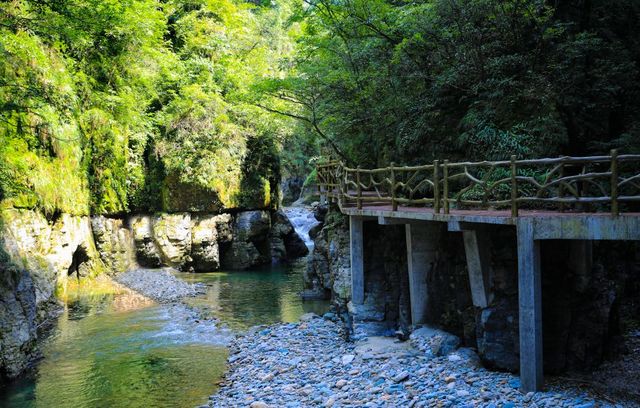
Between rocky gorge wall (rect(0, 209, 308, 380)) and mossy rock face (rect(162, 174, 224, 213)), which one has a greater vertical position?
mossy rock face (rect(162, 174, 224, 213))

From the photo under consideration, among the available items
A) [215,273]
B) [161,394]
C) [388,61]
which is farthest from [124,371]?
[215,273]

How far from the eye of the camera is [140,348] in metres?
11.9

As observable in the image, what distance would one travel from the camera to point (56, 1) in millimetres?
9586

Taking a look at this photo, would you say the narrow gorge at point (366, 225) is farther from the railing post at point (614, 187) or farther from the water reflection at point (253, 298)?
the water reflection at point (253, 298)

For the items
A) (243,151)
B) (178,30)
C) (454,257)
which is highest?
(178,30)

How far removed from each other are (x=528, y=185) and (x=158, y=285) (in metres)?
14.1

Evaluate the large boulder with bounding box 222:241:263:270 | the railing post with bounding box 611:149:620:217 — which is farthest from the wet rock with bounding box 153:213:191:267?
the railing post with bounding box 611:149:620:217

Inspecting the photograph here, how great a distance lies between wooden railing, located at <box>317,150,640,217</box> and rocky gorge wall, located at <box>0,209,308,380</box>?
793cm

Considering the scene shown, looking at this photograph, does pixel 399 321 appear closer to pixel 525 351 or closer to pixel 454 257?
pixel 454 257

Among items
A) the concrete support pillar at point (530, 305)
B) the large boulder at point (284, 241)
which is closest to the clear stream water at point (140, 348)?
the concrete support pillar at point (530, 305)

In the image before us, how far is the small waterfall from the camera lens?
103 feet

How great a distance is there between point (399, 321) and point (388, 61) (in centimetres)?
757

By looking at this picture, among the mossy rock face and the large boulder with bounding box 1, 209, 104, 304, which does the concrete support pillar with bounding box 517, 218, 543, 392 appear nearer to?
the large boulder with bounding box 1, 209, 104, 304

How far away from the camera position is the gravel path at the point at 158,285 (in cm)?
1764
